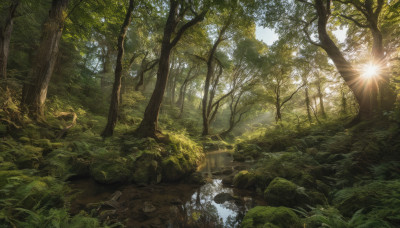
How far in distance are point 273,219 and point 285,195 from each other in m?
1.42

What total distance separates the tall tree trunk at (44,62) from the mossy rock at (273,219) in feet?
23.4

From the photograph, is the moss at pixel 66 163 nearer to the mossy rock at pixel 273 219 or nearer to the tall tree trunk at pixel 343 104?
the mossy rock at pixel 273 219

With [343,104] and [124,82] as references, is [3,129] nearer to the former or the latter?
[124,82]

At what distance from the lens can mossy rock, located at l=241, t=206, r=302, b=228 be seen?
7.89 ft

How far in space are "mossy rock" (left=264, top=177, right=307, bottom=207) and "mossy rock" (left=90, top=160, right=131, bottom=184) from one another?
13.8ft

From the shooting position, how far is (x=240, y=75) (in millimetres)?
20406

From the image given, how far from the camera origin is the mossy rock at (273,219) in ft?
7.89

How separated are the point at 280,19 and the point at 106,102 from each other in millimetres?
15483

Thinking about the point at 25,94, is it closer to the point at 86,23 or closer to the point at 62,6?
the point at 62,6

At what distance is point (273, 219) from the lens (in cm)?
251

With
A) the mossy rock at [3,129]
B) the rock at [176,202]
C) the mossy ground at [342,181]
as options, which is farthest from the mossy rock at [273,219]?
the mossy rock at [3,129]

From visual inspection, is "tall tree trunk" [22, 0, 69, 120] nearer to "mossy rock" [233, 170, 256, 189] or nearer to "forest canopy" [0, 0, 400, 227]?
"forest canopy" [0, 0, 400, 227]

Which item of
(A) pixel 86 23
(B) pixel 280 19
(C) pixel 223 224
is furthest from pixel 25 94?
(B) pixel 280 19

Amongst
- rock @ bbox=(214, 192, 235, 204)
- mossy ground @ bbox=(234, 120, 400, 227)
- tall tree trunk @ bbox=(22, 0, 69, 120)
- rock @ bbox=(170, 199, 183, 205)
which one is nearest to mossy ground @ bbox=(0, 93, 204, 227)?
tall tree trunk @ bbox=(22, 0, 69, 120)
